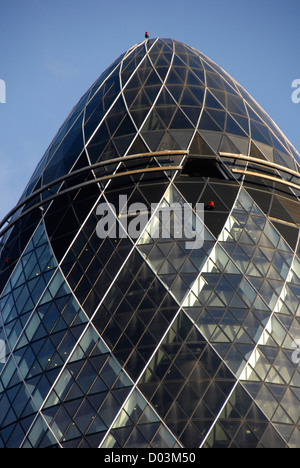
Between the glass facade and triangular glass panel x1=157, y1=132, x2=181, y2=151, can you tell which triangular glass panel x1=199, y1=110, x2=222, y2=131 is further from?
triangular glass panel x1=157, y1=132, x2=181, y2=151

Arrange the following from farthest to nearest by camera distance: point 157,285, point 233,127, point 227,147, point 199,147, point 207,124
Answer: point 233,127
point 207,124
point 227,147
point 199,147
point 157,285

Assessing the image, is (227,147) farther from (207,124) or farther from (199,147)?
(207,124)

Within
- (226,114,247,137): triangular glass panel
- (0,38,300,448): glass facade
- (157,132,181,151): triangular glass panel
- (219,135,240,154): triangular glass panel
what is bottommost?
(0,38,300,448): glass facade

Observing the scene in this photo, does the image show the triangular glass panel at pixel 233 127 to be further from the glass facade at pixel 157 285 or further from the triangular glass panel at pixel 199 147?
the triangular glass panel at pixel 199 147

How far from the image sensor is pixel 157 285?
112 ft

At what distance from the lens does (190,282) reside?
34375 mm

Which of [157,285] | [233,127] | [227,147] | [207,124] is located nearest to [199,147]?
→ [227,147]

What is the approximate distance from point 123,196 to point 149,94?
6.98 m

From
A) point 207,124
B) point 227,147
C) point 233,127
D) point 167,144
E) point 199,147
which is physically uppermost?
point 233,127

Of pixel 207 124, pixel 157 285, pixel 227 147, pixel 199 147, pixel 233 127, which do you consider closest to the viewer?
pixel 157 285

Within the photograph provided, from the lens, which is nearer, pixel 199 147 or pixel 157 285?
pixel 157 285

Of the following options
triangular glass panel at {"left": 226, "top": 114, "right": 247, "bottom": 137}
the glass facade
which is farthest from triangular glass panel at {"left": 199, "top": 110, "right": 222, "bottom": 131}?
triangular glass panel at {"left": 226, "top": 114, "right": 247, "bottom": 137}

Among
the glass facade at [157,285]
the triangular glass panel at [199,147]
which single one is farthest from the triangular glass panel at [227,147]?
the triangular glass panel at [199,147]

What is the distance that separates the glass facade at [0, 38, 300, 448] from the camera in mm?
31859
